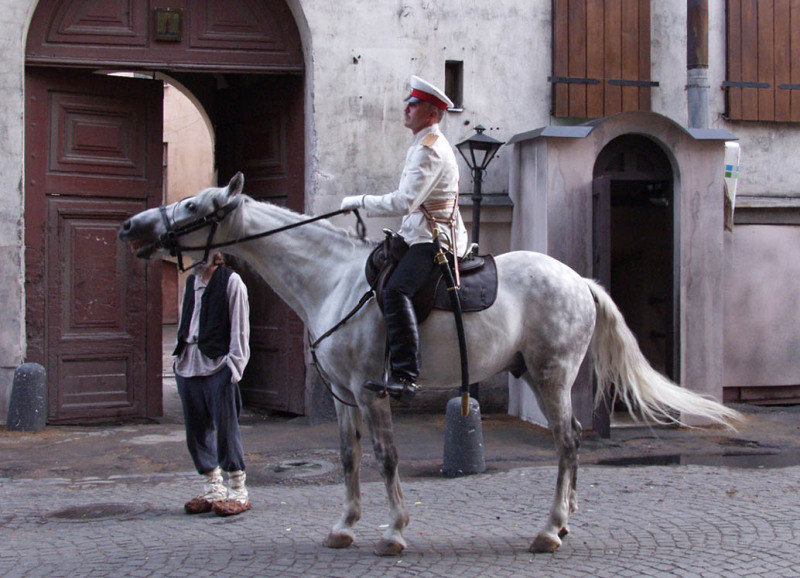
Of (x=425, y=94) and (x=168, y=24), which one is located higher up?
(x=168, y=24)

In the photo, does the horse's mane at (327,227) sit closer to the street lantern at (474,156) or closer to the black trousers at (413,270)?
the black trousers at (413,270)

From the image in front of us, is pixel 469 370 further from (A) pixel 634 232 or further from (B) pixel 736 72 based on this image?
(B) pixel 736 72

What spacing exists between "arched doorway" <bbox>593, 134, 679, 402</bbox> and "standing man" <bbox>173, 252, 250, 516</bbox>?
5119 millimetres

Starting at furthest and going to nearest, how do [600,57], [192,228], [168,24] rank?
[600,57], [168,24], [192,228]

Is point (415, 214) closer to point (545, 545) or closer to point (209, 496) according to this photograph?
point (545, 545)

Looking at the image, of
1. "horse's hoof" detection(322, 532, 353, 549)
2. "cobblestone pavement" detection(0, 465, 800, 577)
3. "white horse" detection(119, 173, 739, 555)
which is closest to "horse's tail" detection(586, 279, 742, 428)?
"white horse" detection(119, 173, 739, 555)

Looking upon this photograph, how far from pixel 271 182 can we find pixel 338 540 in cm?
623

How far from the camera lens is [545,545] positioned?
539 cm

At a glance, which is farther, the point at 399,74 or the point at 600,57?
the point at 600,57

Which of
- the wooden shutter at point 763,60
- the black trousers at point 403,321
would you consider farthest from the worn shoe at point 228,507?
the wooden shutter at point 763,60

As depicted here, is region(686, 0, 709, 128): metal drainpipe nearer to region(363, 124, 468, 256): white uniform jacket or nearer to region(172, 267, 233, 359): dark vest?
region(363, 124, 468, 256): white uniform jacket

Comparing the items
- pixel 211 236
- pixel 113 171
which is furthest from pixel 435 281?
pixel 113 171

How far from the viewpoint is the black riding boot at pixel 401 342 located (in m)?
5.23

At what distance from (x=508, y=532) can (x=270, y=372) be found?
18.5 ft
